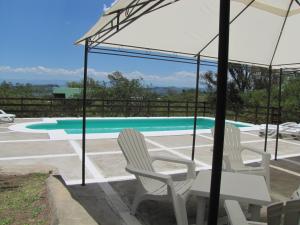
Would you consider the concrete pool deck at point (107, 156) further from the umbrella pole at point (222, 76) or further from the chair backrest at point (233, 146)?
the umbrella pole at point (222, 76)

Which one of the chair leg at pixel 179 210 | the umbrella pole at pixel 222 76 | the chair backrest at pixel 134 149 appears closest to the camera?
the umbrella pole at pixel 222 76

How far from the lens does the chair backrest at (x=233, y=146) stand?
470 centimetres

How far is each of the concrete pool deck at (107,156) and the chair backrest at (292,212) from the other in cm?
163

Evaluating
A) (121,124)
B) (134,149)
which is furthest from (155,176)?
(121,124)

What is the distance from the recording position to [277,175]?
5.22 meters

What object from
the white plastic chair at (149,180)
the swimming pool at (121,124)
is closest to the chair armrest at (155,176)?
the white plastic chair at (149,180)

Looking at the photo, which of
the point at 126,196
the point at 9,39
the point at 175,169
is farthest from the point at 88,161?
the point at 9,39

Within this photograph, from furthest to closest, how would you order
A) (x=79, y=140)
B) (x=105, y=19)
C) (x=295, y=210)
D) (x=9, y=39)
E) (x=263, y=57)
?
(x=9, y=39) → (x=79, y=140) → (x=263, y=57) → (x=105, y=19) → (x=295, y=210)

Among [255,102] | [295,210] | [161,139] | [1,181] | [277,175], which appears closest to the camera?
[295,210]

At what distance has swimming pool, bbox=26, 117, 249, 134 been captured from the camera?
11.2 meters

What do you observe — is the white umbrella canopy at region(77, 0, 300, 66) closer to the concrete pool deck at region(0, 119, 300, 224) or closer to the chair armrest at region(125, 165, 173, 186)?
the chair armrest at region(125, 165, 173, 186)

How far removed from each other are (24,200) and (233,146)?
9.30 feet

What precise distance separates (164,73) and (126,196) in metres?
43.4

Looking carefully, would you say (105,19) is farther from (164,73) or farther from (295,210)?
(164,73)
